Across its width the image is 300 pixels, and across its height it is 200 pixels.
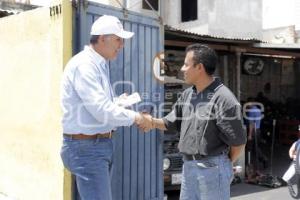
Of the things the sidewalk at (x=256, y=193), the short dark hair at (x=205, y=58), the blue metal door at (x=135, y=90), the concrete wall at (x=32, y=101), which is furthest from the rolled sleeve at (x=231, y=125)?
the sidewalk at (x=256, y=193)

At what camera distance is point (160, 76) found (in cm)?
619

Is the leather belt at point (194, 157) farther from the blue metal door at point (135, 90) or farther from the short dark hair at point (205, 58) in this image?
the blue metal door at point (135, 90)

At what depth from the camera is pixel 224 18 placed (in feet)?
52.9

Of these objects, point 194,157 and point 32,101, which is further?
point 32,101

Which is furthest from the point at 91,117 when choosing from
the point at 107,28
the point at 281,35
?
the point at 281,35

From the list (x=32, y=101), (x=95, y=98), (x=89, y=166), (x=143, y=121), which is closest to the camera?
(x=95, y=98)

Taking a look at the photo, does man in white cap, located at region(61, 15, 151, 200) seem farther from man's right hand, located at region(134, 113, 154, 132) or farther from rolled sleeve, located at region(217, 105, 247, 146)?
rolled sleeve, located at region(217, 105, 247, 146)

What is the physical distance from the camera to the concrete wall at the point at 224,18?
15.8 meters

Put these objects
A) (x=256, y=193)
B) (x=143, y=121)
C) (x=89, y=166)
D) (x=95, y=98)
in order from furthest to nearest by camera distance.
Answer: (x=256, y=193)
(x=143, y=121)
(x=89, y=166)
(x=95, y=98)

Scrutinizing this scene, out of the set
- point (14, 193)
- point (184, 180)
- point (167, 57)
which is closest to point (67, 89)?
point (184, 180)

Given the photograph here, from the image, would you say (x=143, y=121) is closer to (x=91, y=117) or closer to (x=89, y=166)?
(x=91, y=117)

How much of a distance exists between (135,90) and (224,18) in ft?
36.0

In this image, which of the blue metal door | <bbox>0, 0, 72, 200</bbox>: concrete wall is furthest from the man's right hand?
<bbox>0, 0, 72, 200</bbox>: concrete wall

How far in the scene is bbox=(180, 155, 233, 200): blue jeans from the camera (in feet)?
12.3
